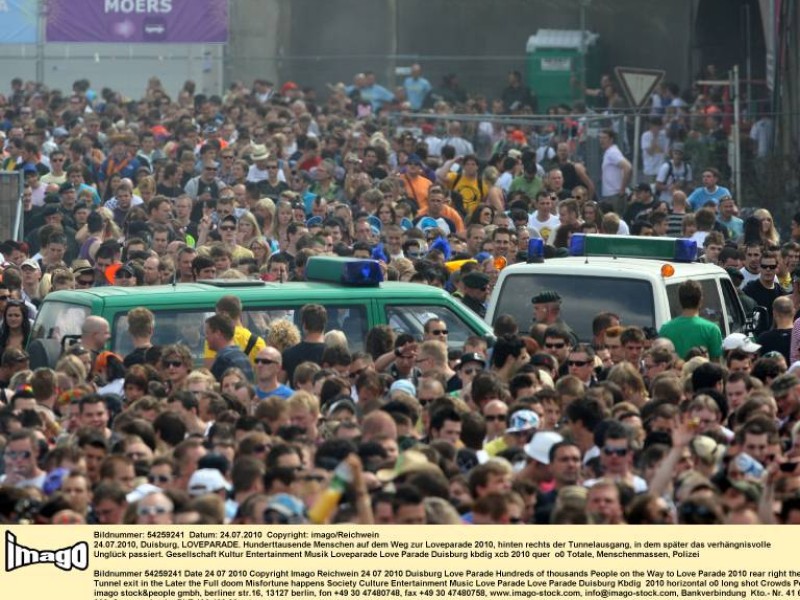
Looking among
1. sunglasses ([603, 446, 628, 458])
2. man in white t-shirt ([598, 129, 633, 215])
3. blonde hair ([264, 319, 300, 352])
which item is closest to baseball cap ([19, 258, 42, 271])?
blonde hair ([264, 319, 300, 352])

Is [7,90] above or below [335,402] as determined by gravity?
above

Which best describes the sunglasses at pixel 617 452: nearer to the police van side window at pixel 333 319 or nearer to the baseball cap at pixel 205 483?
the baseball cap at pixel 205 483

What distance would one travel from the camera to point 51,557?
25.1ft

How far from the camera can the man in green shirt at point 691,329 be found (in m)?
12.6

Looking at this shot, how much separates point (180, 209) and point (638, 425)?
10093 millimetres

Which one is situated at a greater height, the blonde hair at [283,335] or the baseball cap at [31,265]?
the baseball cap at [31,265]

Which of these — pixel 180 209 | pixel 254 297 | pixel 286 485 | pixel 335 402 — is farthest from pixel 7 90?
pixel 286 485

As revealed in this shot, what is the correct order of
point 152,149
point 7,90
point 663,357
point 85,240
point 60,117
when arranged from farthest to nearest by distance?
point 7,90 < point 60,117 < point 152,149 < point 85,240 < point 663,357

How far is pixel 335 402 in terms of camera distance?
33.7 feet

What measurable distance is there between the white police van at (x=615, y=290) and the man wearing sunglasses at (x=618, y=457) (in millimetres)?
4175

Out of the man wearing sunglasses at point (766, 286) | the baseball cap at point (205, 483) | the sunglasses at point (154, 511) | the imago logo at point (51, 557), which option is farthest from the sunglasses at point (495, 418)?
the man wearing sunglasses at point (766, 286)

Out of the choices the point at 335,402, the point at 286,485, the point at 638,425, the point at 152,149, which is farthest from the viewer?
the point at 152,149

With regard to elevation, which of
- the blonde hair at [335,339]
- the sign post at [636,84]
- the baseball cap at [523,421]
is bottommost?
the baseball cap at [523,421]

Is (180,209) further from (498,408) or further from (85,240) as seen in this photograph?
(498,408)
